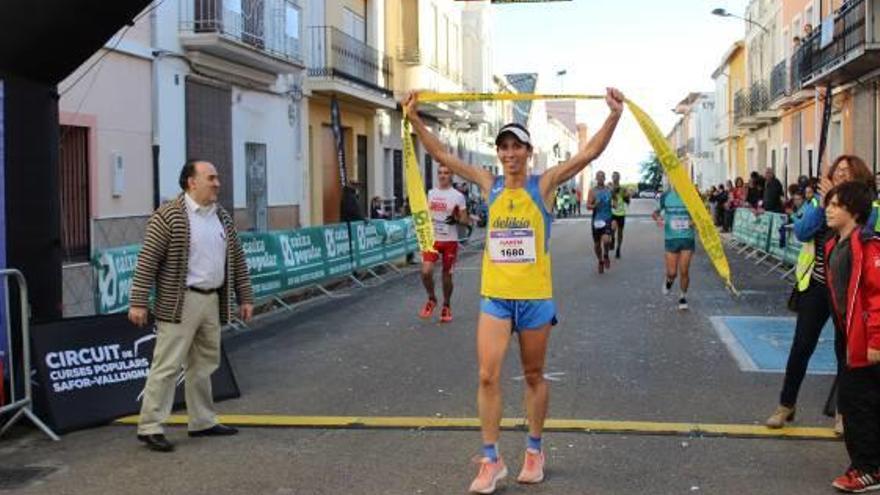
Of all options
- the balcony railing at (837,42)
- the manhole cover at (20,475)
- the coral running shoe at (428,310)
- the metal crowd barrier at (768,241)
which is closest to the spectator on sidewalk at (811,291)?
the manhole cover at (20,475)

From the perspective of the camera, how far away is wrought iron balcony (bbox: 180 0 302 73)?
1686 centimetres

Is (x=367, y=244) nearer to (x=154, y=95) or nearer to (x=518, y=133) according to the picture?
(x=154, y=95)

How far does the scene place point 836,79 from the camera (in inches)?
995

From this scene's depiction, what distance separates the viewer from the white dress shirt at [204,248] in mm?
6332

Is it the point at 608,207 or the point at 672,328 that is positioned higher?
the point at 608,207

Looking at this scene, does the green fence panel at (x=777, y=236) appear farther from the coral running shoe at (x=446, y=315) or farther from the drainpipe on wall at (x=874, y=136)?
the coral running shoe at (x=446, y=315)

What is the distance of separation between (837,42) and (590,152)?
20901 millimetres

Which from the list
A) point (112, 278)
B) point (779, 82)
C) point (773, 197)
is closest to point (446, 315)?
point (112, 278)

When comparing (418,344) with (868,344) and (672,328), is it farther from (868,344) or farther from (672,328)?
(868,344)

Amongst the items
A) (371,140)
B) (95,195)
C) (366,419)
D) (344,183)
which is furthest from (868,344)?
(371,140)

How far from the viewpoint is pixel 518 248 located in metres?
5.23

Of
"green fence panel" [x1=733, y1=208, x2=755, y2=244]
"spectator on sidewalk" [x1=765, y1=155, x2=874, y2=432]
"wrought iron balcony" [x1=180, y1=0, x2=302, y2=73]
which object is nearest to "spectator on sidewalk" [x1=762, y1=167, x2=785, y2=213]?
"green fence panel" [x1=733, y1=208, x2=755, y2=244]

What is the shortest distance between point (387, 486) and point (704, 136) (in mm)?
69086

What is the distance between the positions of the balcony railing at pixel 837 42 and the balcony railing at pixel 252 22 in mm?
12239
